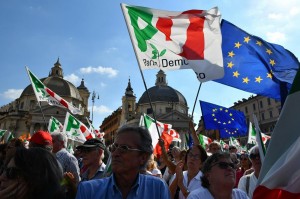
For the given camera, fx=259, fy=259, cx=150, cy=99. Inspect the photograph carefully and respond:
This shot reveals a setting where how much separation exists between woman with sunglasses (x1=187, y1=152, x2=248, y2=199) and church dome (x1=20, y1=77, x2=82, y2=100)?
261 ft

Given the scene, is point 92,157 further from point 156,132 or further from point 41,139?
point 156,132

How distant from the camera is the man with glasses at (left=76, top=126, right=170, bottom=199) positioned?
2238 millimetres

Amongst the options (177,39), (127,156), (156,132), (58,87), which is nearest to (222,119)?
(156,132)

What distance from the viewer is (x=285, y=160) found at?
1515 mm

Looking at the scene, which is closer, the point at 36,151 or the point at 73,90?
the point at 36,151

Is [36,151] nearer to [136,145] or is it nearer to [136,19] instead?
[136,145]

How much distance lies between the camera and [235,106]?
7569 centimetres

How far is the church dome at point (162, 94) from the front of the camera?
81812mm

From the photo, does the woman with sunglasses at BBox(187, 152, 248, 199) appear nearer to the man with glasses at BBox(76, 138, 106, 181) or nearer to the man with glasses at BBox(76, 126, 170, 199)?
the man with glasses at BBox(76, 126, 170, 199)

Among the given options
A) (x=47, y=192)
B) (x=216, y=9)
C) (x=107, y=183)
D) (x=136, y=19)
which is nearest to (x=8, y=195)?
Result: (x=47, y=192)

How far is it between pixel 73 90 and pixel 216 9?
81.5 metres

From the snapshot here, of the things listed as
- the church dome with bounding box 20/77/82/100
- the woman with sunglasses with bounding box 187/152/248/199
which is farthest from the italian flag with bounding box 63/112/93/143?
the church dome with bounding box 20/77/82/100

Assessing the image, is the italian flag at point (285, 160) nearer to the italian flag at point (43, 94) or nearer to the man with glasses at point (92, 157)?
the man with glasses at point (92, 157)

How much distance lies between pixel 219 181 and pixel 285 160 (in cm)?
164
